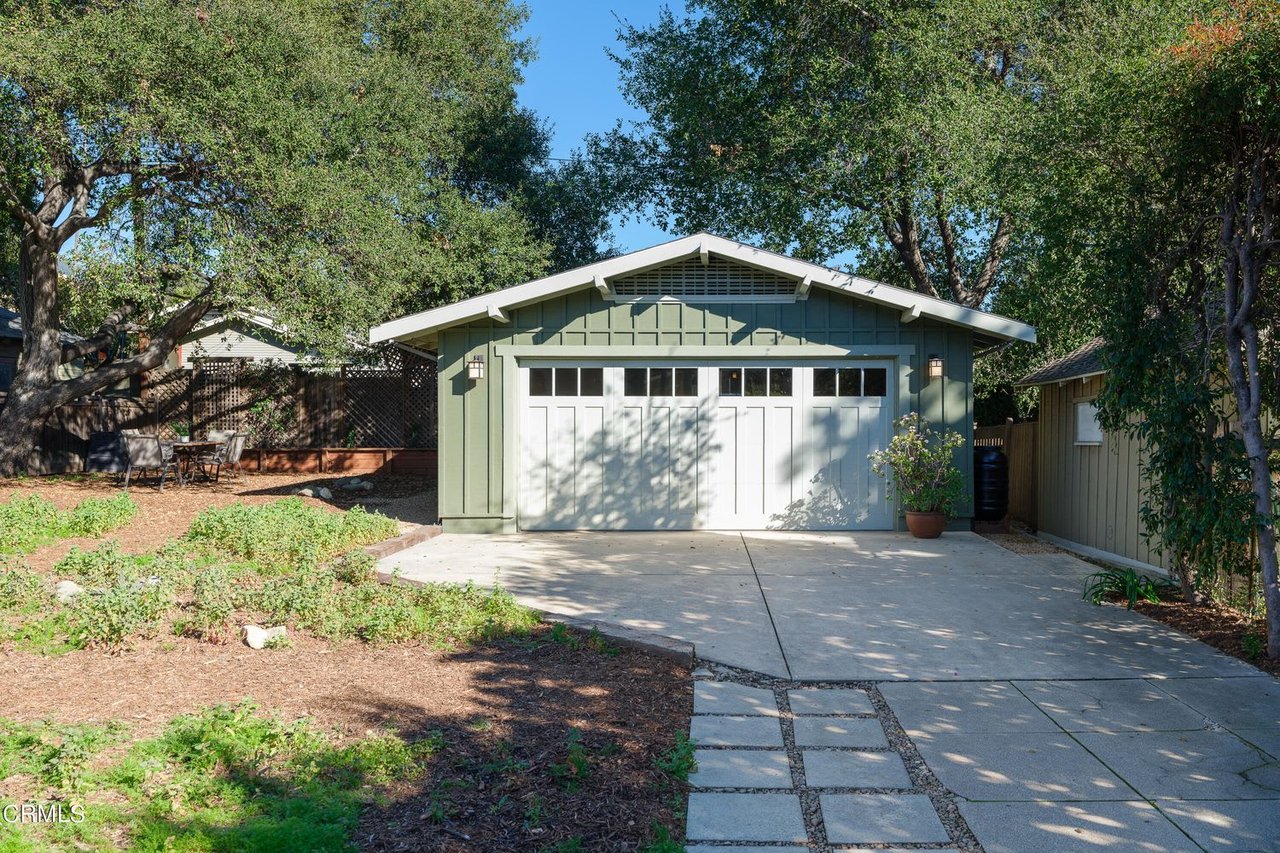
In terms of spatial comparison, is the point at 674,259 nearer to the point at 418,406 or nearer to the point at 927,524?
the point at 927,524

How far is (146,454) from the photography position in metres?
12.5

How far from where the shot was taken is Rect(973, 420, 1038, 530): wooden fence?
1122cm

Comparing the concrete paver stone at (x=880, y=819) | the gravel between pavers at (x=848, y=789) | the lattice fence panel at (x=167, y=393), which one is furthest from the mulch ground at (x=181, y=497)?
the concrete paver stone at (x=880, y=819)

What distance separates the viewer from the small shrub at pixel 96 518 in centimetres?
847

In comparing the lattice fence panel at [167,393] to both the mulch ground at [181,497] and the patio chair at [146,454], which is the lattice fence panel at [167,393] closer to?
the mulch ground at [181,497]

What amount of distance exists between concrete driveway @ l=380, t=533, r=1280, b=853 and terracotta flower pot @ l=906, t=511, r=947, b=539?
1518 millimetres

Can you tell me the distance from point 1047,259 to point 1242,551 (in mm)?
2486

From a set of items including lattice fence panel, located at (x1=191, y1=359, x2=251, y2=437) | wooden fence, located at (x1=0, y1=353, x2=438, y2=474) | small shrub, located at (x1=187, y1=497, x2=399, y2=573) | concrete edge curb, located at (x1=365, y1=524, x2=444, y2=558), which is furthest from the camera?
lattice fence panel, located at (x1=191, y1=359, x2=251, y2=437)

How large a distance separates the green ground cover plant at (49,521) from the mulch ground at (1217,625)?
357 inches

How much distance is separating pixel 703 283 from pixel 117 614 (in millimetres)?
6974

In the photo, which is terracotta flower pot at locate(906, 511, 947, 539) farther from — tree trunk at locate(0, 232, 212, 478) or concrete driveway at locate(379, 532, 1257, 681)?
tree trunk at locate(0, 232, 212, 478)

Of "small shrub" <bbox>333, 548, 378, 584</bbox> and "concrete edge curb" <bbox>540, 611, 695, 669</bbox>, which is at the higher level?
"small shrub" <bbox>333, 548, 378, 584</bbox>

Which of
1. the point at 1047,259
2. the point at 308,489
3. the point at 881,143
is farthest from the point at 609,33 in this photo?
the point at 1047,259

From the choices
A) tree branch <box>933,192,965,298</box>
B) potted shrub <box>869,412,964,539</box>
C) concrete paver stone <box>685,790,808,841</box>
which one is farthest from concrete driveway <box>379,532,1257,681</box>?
tree branch <box>933,192,965,298</box>
